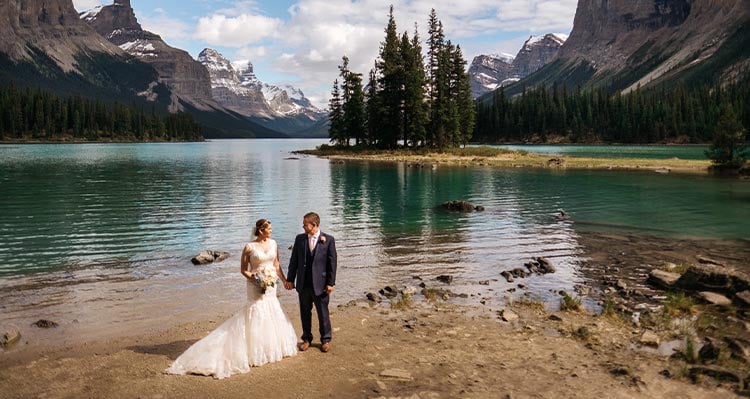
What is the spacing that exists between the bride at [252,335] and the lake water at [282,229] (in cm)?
416

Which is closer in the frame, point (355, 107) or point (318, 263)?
point (318, 263)

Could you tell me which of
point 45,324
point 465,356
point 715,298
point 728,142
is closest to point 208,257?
point 45,324

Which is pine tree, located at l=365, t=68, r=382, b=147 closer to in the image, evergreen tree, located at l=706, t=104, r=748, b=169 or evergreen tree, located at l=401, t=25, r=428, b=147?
evergreen tree, located at l=401, t=25, r=428, b=147

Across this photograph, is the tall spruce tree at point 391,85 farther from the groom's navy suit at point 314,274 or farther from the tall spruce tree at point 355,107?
the groom's navy suit at point 314,274

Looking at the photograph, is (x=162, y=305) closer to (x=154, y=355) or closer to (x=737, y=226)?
(x=154, y=355)

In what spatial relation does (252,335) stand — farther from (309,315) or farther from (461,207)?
(461,207)

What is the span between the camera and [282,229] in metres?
31.0

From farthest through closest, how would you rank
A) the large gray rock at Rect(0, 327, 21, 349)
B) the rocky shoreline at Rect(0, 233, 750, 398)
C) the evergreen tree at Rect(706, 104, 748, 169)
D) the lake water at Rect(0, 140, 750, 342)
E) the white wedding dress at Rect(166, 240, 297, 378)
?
1. the evergreen tree at Rect(706, 104, 748, 169)
2. the lake water at Rect(0, 140, 750, 342)
3. the large gray rock at Rect(0, 327, 21, 349)
4. the white wedding dress at Rect(166, 240, 297, 378)
5. the rocky shoreline at Rect(0, 233, 750, 398)

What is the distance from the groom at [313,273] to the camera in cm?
1234

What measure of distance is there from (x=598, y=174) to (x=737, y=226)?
40939 mm

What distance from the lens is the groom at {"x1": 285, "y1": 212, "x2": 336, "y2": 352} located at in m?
12.3

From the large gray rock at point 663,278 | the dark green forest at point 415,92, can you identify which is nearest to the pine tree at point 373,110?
the dark green forest at point 415,92

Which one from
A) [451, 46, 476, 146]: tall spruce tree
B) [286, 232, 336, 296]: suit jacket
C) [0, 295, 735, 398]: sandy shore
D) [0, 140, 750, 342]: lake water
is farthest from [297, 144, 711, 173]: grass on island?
[286, 232, 336, 296]: suit jacket

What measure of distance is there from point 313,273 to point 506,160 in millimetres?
83839
